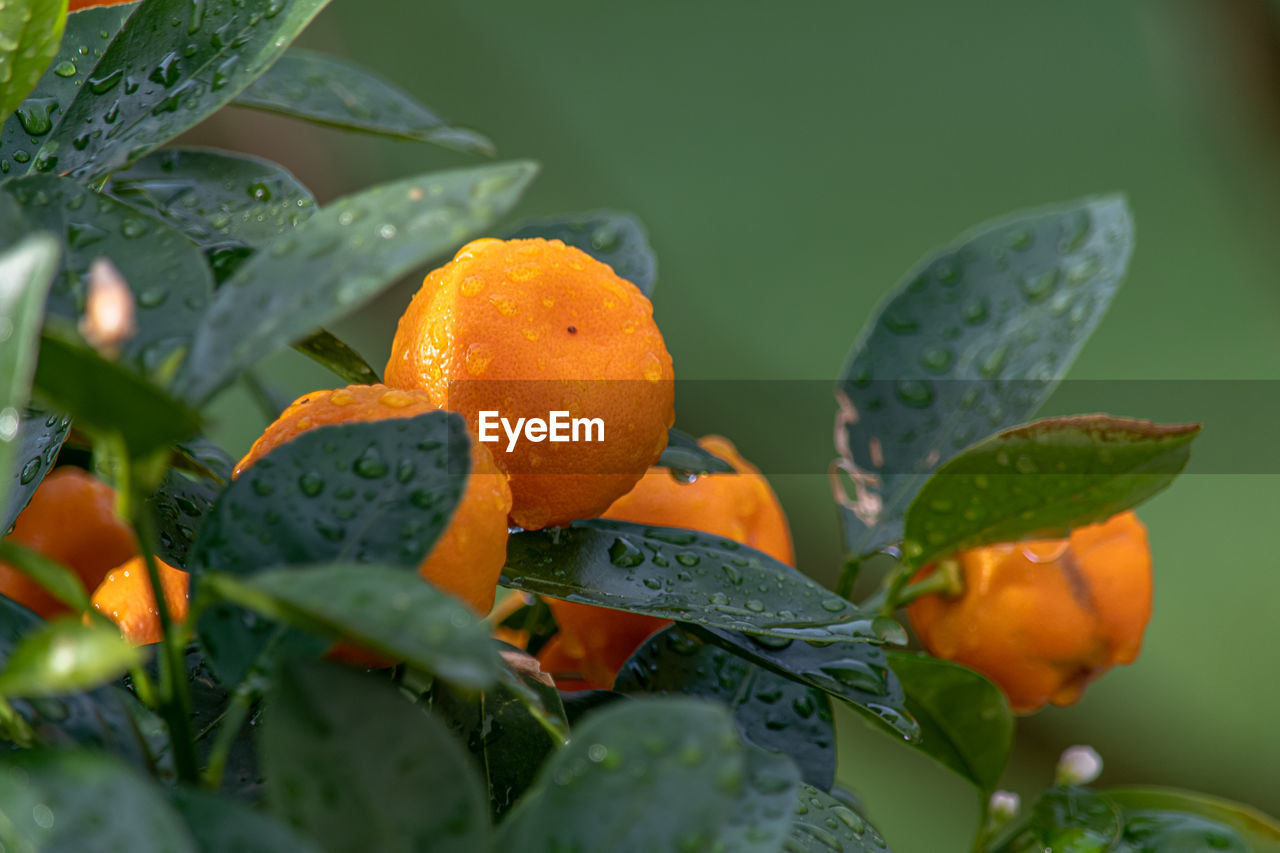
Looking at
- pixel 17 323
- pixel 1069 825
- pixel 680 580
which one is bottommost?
pixel 1069 825

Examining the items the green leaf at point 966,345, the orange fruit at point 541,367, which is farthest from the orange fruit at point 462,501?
the green leaf at point 966,345

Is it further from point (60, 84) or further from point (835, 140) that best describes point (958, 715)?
point (835, 140)

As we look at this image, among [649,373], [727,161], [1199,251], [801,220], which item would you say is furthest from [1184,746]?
[649,373]

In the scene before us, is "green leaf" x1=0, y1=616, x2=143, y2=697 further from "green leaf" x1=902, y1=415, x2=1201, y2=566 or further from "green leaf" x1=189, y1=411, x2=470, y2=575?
"green leaf" x1=902, y1=415, x2=1201, y2=566

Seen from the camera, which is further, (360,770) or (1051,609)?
(1051,609)

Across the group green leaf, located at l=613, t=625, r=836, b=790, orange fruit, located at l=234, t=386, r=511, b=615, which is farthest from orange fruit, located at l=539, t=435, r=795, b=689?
orange fruit, located at l=234, t=386, r=511, b=615

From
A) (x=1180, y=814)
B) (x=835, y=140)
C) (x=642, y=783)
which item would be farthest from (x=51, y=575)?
(x=835, y=140)

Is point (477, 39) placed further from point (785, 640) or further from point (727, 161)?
point (785, 640)
